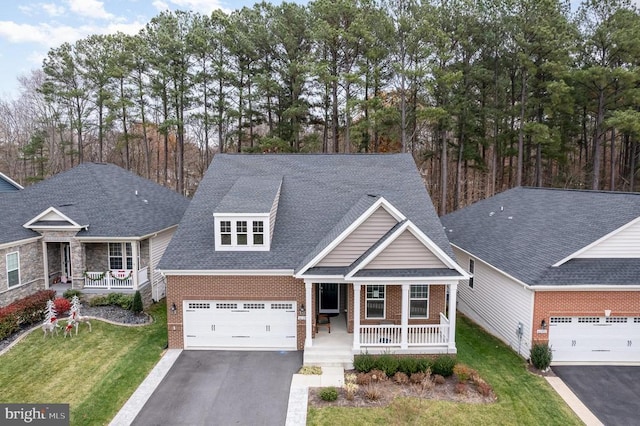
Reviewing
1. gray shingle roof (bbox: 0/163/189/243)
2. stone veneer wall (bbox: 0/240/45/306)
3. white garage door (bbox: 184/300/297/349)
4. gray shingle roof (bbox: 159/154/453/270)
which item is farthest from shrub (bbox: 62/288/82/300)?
white garage door (bbox: 184/300/297/349)

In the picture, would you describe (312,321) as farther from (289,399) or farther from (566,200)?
(566,200)

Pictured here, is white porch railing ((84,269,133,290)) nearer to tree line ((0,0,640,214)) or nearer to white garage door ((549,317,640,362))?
tree line ((0,0,640,214))

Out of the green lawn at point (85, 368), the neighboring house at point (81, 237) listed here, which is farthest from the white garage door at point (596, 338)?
the neighboring house at point (81, 237)

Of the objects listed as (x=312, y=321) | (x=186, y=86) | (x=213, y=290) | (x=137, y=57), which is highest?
(x=137, y=57)

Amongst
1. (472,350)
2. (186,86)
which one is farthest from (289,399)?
(186,86)

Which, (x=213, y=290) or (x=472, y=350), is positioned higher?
(x=213, y=290)

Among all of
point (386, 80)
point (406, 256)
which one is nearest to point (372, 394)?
point (406, 256)

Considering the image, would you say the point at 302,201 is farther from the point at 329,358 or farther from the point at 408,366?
the point at 408,366

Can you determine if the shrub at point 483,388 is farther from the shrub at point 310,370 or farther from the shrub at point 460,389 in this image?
the shrub at point 310,370
